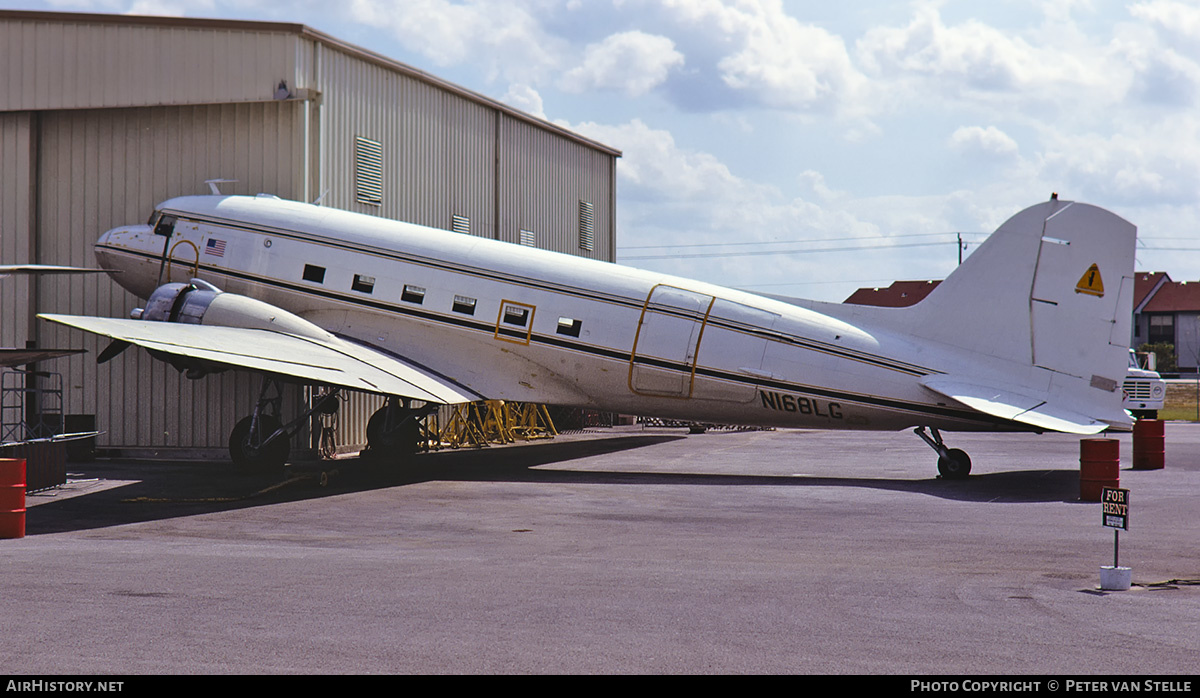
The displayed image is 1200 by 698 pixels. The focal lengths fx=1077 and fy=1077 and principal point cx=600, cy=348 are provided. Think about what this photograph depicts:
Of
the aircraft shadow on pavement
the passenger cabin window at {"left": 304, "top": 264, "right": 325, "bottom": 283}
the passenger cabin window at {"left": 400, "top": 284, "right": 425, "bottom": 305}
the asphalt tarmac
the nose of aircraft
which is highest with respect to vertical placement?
the nose of aircraft

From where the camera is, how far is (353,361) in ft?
66.7

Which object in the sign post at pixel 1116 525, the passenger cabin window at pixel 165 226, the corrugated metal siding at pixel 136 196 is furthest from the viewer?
the corrugated metal siding at pixel 136 196

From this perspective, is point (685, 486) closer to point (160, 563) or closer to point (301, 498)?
point (301, 498)

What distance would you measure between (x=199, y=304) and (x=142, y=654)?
1425 cm

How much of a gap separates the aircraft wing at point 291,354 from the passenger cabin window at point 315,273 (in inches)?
57.2

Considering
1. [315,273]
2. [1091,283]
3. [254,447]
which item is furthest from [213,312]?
[1091,283]

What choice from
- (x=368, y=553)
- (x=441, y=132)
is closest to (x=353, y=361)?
(x=368, y=553)

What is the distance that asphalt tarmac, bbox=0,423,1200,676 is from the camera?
7.52 meters

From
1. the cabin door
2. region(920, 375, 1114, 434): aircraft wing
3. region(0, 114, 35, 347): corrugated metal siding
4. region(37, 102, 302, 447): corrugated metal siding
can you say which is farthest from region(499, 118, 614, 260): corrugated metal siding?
region(920, 375, 1114, 434): aircraft wing

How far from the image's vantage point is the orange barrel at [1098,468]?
1714 centimetres

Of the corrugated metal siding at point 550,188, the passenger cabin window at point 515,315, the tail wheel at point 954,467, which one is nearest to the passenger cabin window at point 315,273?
the passenger cabin window at point 515,315

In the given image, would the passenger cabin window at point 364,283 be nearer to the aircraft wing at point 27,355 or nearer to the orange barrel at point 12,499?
the aircraft wing at point 27,355

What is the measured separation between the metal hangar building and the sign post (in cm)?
1845

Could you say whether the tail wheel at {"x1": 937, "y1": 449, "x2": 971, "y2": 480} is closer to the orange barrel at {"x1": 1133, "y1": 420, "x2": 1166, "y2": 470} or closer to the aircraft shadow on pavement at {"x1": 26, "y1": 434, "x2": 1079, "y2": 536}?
the aircraft shadow on pavement at {"x1": 26, "y1": 434, "x2": 1079, "y2": 536}
